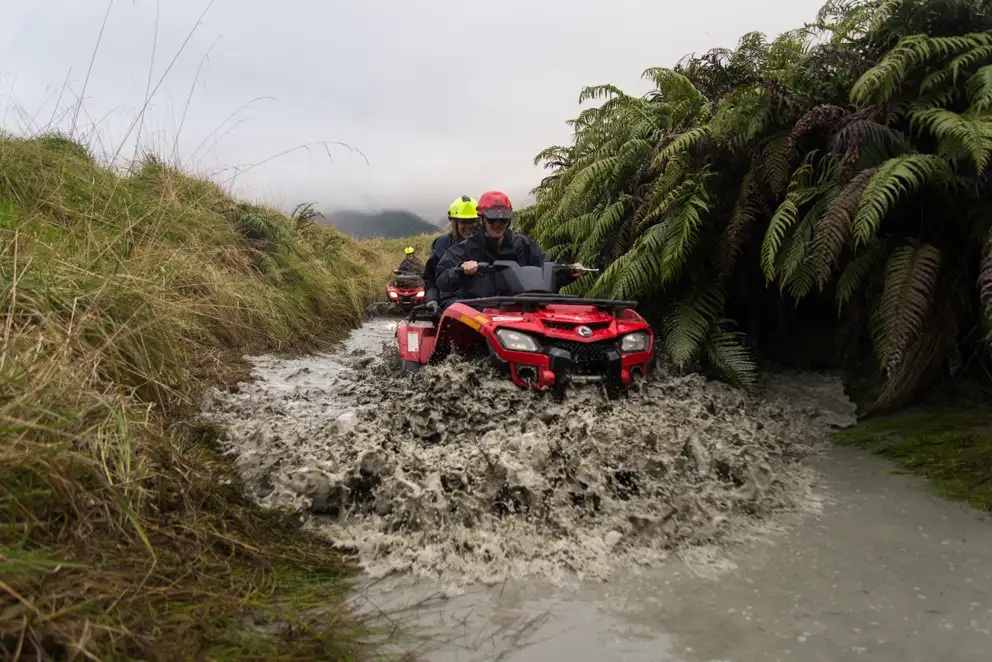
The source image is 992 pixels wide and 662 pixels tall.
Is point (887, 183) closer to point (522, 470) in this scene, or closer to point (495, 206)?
point (522, 470)

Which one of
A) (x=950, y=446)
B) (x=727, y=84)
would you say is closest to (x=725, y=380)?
(x=950, y=446)

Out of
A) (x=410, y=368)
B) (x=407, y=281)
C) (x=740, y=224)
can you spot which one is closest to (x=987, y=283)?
(x=740, y=224)

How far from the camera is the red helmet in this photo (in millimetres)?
6074

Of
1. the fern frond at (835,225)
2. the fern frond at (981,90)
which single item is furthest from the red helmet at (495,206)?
the fern frond at (981,90)

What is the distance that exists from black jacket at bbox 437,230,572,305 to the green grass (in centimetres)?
305

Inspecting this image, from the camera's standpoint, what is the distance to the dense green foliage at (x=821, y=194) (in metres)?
3.94

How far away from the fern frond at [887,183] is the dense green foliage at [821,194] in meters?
0.01

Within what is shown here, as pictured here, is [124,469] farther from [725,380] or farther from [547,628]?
[725,380]

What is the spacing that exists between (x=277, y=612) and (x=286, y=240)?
9.07m

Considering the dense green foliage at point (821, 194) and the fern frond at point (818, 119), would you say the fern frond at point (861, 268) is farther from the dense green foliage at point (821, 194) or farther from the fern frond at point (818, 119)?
the fern frond at point (818, 119)

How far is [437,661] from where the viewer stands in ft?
6.33

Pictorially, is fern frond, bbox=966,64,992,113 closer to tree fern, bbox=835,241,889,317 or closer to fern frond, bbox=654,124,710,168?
tree fern, bbox=835,241,889,317

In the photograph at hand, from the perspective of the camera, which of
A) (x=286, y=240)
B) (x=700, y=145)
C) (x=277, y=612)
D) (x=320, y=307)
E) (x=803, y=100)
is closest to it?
(x=277, y=612)

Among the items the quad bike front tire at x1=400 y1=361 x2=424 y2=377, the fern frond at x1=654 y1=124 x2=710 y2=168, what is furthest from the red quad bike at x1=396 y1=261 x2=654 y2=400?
the fern frond at x1=654 y1=124 x2=710 y2=168
